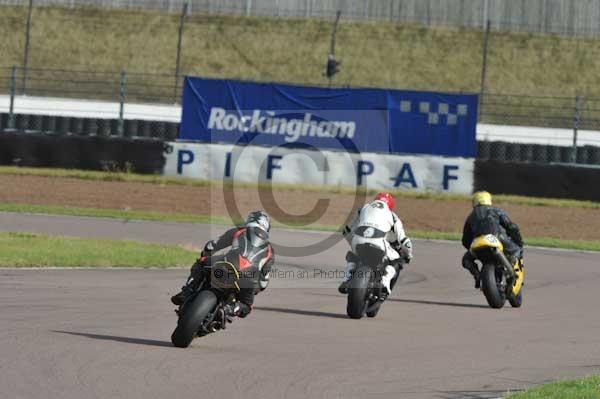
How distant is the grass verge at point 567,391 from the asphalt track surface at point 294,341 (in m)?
0.37

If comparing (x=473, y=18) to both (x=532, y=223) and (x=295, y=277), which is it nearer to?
(x=532, y=223)

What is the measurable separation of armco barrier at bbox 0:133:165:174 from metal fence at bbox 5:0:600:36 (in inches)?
863

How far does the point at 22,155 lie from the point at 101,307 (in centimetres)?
1742

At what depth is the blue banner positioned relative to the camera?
28.7 meters

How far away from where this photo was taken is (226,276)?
1028cm

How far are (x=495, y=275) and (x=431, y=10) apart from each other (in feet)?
118

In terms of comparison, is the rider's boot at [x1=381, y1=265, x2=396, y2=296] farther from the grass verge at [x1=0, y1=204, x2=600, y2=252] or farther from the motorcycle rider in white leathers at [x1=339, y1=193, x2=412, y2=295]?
the grass verge at [x1=0, y1=204, x2=600, y2=252]

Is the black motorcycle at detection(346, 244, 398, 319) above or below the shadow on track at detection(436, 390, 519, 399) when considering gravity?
above

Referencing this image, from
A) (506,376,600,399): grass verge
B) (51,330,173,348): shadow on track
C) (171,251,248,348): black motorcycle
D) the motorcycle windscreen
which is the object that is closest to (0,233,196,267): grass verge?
(51,330,173,348): shadow on track

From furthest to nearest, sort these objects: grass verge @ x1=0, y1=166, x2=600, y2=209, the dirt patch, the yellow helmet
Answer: grass verge @ x1=0, y1=166, x2=600, y2=209 < the dirt patch < the yellow helmet

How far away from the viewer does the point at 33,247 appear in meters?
17.7

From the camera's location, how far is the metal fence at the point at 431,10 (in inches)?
1922

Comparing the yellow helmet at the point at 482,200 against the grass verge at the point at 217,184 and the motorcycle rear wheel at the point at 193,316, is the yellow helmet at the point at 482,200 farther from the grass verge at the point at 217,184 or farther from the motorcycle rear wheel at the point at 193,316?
the grass verge at the point at 217,184

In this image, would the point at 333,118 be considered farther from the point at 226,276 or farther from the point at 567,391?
the point at 567,391
